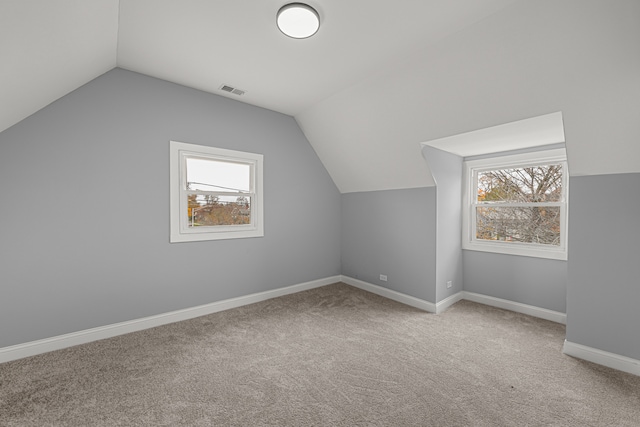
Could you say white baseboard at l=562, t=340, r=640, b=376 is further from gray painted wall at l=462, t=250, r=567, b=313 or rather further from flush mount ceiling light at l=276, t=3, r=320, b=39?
flush mount ceiling light at l=276, t=3, r=320, b=39

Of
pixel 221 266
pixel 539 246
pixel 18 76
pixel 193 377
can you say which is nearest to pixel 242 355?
pixel 193 377

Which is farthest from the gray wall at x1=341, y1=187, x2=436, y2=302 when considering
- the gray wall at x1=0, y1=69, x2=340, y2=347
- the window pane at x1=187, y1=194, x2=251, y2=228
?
the window pane at x1=187, y1=194, x2=251, y2=228

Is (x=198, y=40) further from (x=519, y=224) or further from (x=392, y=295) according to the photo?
(x=519, y=224)

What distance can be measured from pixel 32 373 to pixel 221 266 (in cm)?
173

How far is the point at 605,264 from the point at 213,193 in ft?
12.9

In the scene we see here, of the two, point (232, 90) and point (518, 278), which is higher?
point (232, 90)

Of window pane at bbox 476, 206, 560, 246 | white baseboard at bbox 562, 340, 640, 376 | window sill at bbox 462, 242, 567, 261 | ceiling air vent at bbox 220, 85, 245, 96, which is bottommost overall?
white baseboard at bbox 562, 340, 640, 376

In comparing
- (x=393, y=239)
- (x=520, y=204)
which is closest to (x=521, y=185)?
(x=520, y=204)

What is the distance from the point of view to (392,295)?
153 inches

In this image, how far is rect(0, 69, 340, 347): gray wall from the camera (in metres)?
2.30

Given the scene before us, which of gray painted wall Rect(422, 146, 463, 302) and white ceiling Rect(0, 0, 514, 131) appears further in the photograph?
gray painted wall Rect(422, 146, 463, 302)

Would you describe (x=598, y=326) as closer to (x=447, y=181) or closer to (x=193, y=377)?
(x=447, y=181)

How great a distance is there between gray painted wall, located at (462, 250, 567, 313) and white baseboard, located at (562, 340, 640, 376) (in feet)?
2.86

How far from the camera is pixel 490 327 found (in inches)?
117
